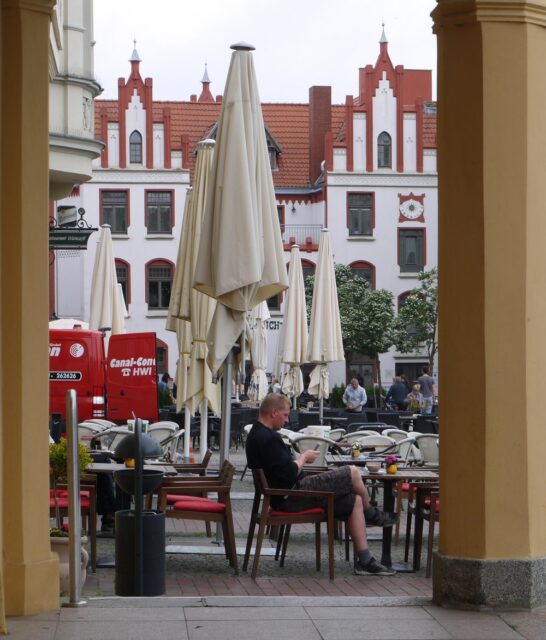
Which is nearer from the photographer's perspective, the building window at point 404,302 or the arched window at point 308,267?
the building window at point 404,302

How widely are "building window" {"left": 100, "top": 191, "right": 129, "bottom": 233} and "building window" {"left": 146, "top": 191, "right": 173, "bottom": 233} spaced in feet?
2.95

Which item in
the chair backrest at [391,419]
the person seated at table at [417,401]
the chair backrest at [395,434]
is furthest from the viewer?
the person seated at table at [417,401]

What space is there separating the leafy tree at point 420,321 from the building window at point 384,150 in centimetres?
499

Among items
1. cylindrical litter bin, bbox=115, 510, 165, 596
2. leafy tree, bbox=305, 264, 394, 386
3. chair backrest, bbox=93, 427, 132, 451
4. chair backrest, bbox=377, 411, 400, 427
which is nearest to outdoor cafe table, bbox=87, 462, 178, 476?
cylindrical litter bin, bbox=115, 510, 165, 596

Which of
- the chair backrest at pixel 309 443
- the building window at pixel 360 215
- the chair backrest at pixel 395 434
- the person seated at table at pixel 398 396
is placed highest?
the building window at pixel 360 215

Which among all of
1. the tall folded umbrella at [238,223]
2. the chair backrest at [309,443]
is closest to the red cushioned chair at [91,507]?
the tall folded umbrella at [238,223]

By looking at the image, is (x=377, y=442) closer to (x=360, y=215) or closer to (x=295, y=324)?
(x=295, y=324)

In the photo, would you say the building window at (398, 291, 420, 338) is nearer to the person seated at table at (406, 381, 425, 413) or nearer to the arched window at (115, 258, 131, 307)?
the arched window at (115, 258, 131, 307)

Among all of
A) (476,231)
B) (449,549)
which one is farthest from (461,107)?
(449,549)

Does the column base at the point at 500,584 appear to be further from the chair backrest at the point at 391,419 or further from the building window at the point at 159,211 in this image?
the building window at the point at 159,211

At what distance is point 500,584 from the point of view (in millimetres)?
7508

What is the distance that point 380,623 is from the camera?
A: 7.17 m

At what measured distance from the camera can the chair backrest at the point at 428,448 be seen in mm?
14406

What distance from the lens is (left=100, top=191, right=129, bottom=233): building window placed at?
5275 cm
